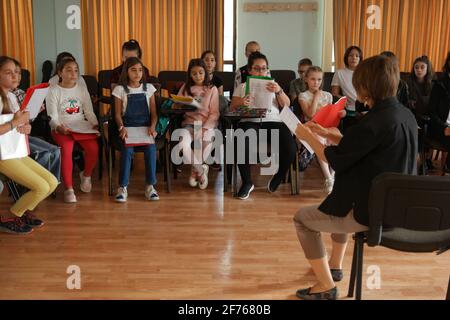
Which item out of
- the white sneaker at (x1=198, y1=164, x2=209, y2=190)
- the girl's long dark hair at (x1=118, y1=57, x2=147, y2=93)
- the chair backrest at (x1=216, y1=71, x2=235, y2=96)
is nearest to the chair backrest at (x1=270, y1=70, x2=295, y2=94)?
the chair backrest at (x1=216, y1=71, x2=235, y2=96)

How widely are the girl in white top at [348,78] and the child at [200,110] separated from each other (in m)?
1.38

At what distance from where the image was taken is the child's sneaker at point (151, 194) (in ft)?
14.5

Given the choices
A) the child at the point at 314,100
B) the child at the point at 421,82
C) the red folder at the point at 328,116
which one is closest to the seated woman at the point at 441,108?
the child at the point at 421,82

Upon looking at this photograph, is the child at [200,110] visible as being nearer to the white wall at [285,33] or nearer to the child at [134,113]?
the child at [134,113]

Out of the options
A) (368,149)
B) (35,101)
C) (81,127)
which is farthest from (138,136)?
(368,149)

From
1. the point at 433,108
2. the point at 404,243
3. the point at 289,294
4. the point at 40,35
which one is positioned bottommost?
the point at 289,294

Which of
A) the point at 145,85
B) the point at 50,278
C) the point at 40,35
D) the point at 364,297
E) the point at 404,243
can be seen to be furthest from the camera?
the point at 40,35

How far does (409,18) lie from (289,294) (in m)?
5.24

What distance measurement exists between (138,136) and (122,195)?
0.52 metres

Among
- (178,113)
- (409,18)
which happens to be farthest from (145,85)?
(409,18)

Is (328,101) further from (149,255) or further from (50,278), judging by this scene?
(50,278)

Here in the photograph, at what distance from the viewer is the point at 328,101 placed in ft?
15.5

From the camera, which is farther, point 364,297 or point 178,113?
point 178,113

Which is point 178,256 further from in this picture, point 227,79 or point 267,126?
point 227,79
